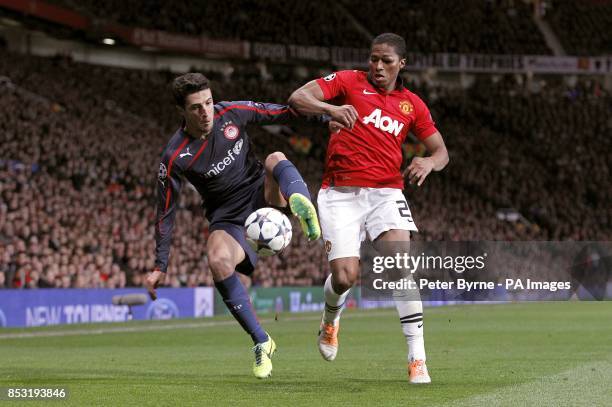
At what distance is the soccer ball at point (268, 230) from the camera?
8.73m

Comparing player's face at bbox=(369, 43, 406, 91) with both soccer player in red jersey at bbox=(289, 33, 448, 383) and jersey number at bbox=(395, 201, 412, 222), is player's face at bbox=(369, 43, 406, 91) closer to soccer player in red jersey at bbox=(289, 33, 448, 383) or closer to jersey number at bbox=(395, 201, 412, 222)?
soccer player in red jersey at bbox=(289, 33, 448, 383)

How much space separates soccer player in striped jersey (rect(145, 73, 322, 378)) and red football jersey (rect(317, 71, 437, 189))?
1.42 ft

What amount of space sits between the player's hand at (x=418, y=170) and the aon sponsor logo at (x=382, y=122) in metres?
0.66

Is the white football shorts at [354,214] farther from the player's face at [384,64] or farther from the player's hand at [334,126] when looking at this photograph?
the player's face at [384,64]

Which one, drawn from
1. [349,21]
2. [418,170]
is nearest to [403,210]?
[418,170]

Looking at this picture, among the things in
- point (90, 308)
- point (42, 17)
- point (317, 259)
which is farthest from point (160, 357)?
point (42, 17)

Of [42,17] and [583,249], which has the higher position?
[42,17]

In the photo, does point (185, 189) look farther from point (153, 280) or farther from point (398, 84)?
point (153, 280)

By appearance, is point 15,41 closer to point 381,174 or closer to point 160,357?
point 160,357

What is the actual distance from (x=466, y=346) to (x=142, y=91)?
27.2m

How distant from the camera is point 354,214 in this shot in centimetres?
912

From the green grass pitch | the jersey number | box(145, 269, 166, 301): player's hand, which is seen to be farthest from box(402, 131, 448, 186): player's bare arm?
box(145, 269, 166, 301): player's hand

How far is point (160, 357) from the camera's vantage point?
1272cm

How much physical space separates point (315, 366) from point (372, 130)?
2.86m
